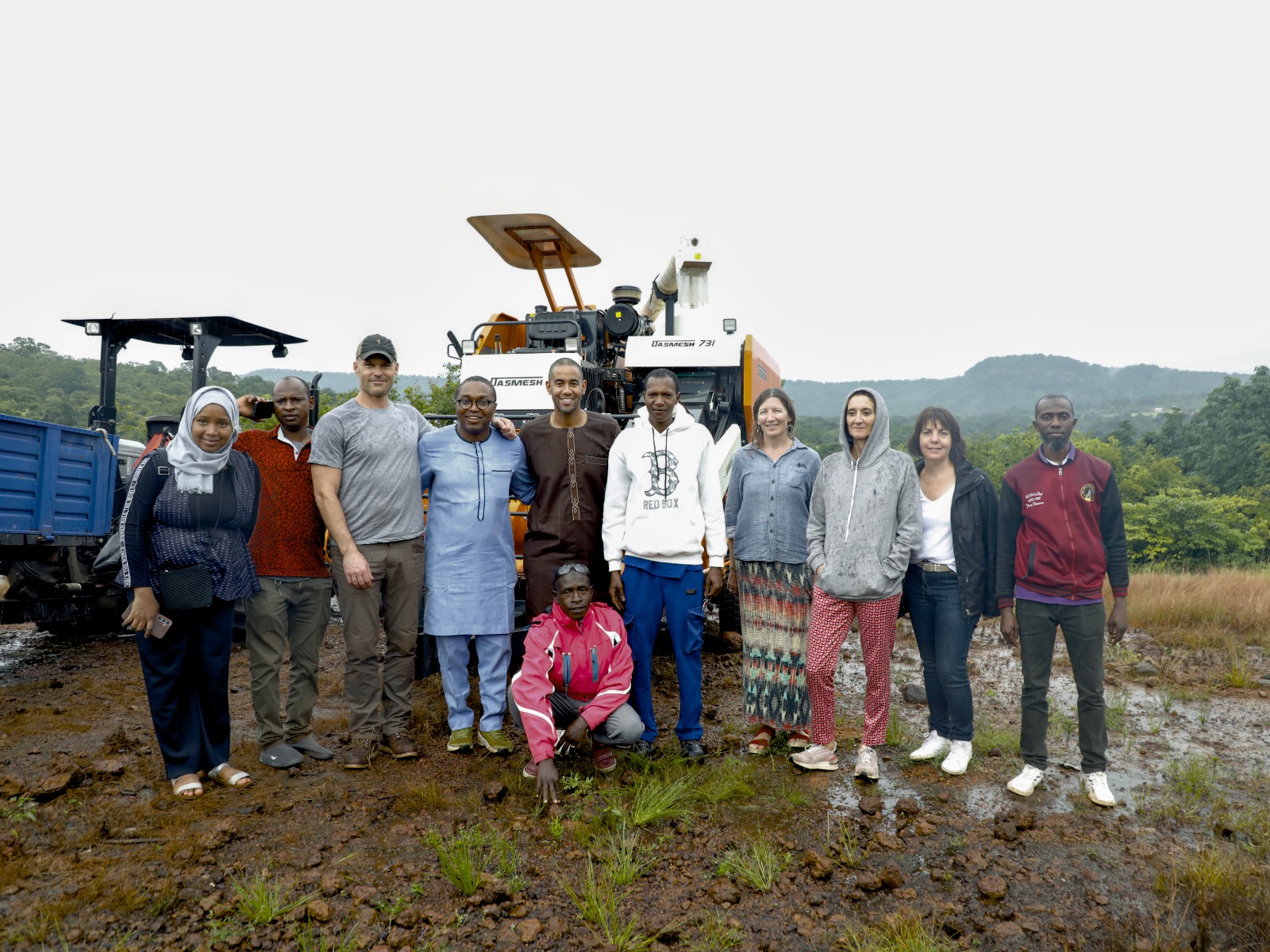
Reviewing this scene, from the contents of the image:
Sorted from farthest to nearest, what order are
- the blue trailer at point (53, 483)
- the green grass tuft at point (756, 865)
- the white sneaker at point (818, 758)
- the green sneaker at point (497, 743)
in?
the blue trailer at point (53, 483), the green sneaker at point (497, 743), the white sneaker at point (818, 758), the green grass tuft at point (756, 865)

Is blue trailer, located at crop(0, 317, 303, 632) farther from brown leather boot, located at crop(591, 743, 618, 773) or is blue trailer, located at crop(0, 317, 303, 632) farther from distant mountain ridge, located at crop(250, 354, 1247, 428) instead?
distant mountain ridge, located at crop(250, 354, 1247, 428)

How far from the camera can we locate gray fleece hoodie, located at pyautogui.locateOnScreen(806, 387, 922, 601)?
3.69 m

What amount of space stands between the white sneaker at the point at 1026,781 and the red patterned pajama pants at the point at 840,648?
1.92 ft

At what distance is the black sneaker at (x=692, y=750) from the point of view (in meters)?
3.89

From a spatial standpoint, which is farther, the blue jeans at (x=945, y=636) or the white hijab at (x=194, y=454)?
the blue jeans at (x=945, y=636)

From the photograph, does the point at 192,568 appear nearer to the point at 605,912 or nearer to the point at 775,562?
the point at 605,912

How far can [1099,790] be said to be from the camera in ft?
11.6

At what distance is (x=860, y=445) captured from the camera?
384 centimetres

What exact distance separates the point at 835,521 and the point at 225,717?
294 centimetres

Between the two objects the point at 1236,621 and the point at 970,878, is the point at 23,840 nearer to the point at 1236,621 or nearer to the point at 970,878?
the point at 970,878

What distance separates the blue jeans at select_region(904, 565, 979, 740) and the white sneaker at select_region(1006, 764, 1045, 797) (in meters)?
0.30

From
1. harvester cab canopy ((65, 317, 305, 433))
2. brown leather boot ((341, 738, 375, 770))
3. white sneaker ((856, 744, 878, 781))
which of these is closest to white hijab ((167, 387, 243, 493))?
brown leather boot ((341, 738, 375, 770))

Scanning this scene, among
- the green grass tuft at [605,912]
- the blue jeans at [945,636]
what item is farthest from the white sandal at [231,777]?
the blue jeans at [945,636]

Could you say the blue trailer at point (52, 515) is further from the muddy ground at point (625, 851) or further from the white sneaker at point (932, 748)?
the white sneaker at point (932, 748)
